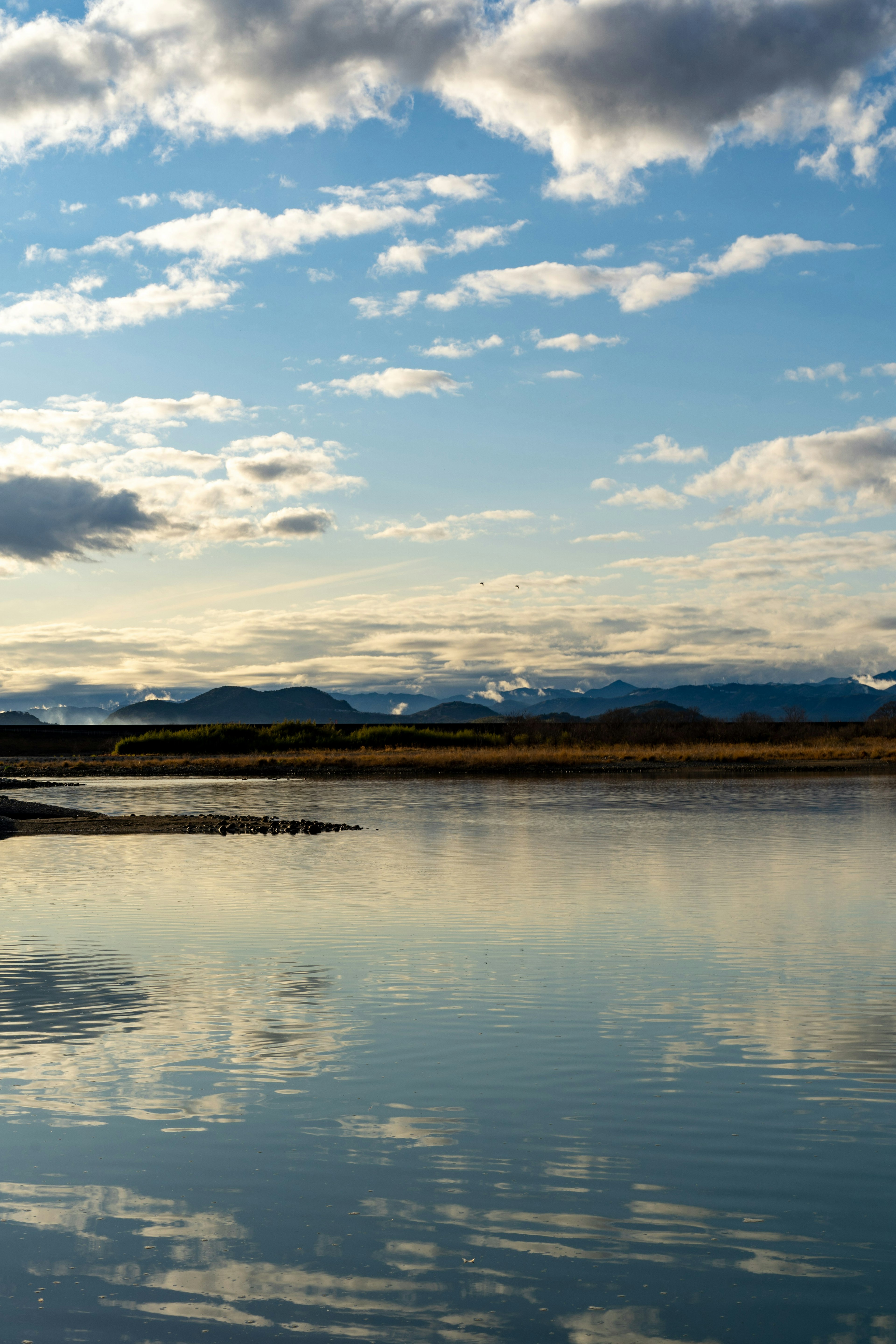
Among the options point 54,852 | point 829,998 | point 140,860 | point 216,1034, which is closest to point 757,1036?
point 829,998

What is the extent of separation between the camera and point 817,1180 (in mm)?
7750

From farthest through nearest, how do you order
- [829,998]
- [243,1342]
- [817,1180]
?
[829,998] → [817,1180] → [243,1342]

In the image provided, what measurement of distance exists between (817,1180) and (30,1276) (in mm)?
4859

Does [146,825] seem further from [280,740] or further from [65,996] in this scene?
[280,740]

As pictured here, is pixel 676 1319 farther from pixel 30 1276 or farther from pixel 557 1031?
pixel 557 1031

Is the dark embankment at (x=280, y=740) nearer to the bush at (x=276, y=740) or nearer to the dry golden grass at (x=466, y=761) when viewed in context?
the bush at (x=276, y=740)

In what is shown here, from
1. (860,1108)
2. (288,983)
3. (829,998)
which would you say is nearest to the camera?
(860,1108)

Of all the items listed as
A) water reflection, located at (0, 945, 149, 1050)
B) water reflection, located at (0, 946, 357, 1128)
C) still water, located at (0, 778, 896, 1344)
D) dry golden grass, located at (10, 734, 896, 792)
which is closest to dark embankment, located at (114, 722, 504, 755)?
dry golden grass, located at (10, 734, 896, 792)

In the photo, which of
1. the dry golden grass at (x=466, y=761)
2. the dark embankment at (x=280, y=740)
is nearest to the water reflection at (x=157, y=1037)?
the dry golden grass at (x=466, y=761)

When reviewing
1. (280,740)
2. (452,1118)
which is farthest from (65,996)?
(280,740)

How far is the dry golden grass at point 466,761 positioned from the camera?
78.5 m

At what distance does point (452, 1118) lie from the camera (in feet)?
30.1

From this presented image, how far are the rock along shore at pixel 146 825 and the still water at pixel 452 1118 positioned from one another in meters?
14.5

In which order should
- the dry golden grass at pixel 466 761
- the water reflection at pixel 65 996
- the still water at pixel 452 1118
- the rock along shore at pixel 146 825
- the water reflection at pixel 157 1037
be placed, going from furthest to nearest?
the dry golden grass at pixel 466 761, the rock along shore at pixel 146 825, the water reflection at pixel 65 996, the water reflection at pixel 157 1037, the still water at pixel 452 1118
